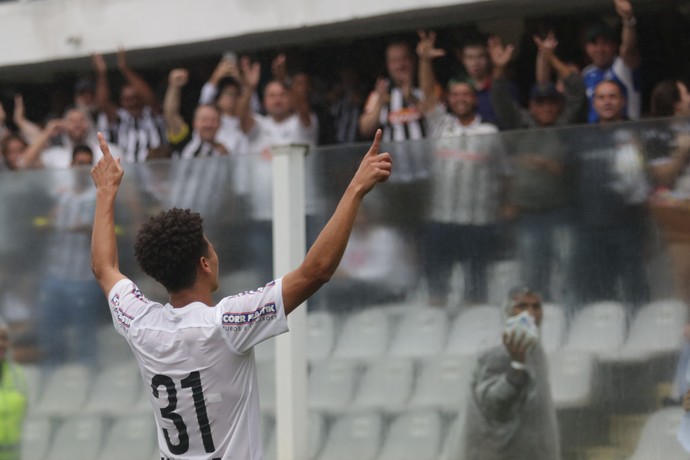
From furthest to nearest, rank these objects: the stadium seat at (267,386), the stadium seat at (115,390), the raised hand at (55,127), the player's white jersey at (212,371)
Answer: the raised hand at (55,127), the stadium seat at (115,390), the stadium seat at (267,386), the player's white jersey at (212,371)

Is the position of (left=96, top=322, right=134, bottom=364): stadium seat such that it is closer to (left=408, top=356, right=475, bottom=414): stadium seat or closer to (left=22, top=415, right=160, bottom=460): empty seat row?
(left=22, top=415, right=160, bottom=460): empty seat row

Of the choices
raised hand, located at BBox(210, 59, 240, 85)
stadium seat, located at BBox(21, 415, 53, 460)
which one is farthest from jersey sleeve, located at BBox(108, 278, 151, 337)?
raised hand, located at BBox(210, 59, 240, 85)

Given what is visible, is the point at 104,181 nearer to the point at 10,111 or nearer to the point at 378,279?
the point at 378,279

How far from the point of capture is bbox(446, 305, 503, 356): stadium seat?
6.00 m

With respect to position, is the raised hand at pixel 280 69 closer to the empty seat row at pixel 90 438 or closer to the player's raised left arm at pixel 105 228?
the empty seat row at pixel 90 438

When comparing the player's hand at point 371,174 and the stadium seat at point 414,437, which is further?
the stadium seat at point 414,437

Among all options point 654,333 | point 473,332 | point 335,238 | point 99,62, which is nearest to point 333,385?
point 473,332

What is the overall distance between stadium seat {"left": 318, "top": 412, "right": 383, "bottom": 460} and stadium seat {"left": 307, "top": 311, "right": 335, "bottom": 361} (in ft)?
1.25

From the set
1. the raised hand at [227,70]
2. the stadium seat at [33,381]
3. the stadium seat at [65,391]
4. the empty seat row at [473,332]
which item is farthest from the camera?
the raised hand at [227,70]

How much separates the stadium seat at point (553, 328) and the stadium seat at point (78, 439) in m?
2.77

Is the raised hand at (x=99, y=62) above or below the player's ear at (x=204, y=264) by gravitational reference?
above

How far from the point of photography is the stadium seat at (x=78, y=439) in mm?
6977

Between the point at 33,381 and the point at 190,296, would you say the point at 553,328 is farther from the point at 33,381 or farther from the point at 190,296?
the point at 33,381

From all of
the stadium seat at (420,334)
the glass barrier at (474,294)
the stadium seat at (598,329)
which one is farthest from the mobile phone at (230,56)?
the stadium seat at (598,329)
